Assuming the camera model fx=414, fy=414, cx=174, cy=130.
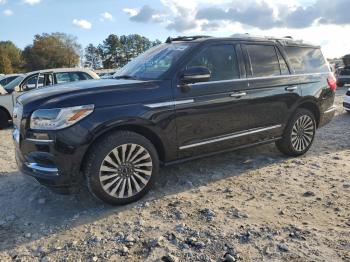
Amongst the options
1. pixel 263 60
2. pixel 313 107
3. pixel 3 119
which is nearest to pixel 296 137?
pixel 313 107

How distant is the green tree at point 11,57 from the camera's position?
Result: 279 ft

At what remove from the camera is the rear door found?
5.86 metres

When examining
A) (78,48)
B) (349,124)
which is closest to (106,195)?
(349,124)

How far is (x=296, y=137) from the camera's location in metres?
6.63

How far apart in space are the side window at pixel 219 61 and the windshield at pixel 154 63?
0.80ft

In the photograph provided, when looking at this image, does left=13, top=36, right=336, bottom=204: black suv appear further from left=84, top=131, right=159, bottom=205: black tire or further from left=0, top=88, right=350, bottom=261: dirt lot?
left=0, top=88, right=350, bottom=261: dirt lot

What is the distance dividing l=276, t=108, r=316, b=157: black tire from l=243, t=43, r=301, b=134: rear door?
7.0 inches

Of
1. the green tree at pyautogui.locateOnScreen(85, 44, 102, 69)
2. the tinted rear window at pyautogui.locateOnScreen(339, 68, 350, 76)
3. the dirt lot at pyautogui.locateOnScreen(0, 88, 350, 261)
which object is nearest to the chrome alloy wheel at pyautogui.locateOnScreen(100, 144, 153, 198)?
the dirt lot at pyautogui.locateOnScreen(0, 88, 350, 261)

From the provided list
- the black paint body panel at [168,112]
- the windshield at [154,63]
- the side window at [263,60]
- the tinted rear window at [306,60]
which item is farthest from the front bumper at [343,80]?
the windshield at [154,63]

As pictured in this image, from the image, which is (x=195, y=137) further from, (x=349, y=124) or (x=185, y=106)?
(x=349, y=124)

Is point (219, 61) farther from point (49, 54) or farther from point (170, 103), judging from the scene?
point (49, 54)

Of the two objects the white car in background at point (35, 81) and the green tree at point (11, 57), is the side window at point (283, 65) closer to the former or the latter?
the white car in background at point (35, 81)

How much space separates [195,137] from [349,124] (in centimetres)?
633

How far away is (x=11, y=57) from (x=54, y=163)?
9638cm
